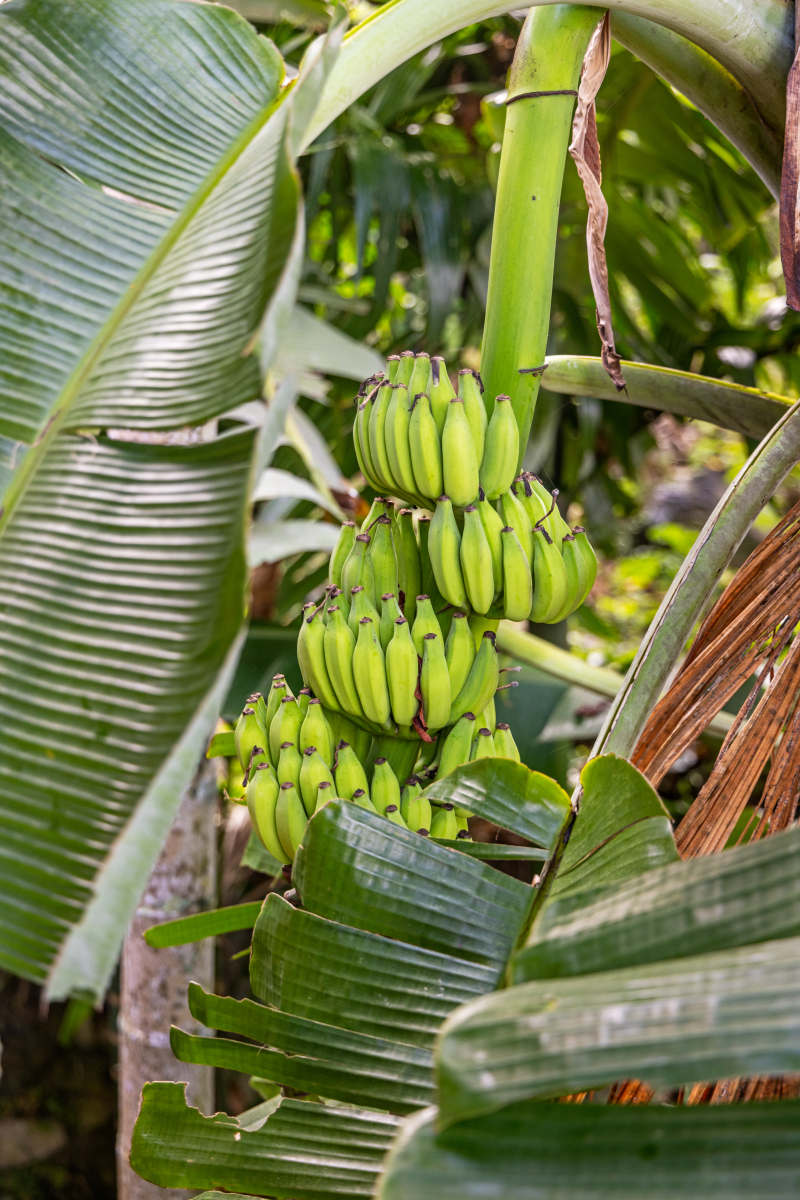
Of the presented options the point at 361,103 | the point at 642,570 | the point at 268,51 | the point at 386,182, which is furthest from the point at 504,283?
the point at 642,570

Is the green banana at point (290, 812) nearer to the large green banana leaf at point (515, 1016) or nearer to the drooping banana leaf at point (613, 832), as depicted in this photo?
the large green banana leaf at point (515, 1016)

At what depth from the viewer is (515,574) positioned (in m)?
0.63

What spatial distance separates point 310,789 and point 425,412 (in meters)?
0.29

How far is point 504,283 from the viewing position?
0.62 m

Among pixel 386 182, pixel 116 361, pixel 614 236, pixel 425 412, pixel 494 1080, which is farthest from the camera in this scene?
pixel 614 236

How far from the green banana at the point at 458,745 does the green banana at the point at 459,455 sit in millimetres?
177

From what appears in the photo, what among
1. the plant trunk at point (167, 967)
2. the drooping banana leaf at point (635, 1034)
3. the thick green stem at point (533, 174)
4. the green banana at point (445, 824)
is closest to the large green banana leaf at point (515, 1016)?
the drooping banana leaf at point (635, 1034)

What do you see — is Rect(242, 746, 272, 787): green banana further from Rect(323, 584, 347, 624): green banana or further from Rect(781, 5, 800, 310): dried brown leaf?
Rect(781, 5, 800, 310): dried brown leaf

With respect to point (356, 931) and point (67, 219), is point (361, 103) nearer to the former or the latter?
point (67, 219)

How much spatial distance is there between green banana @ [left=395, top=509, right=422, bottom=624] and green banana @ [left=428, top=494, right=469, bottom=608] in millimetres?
57

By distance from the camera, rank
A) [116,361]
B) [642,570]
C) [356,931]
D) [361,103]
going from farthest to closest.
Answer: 1. [642,570]
2. [361,103]
3. [356,931]
4. [116,361]

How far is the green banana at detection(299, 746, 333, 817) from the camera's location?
65cm

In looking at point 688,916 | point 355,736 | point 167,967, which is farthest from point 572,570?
point 167,967

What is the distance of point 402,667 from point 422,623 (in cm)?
4
